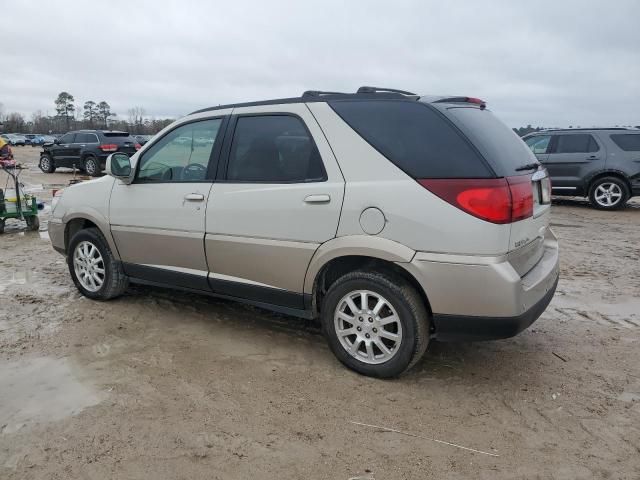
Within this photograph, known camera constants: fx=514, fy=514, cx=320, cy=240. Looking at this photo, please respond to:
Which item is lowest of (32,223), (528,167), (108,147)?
(32,223)

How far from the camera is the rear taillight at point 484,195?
2.90 m

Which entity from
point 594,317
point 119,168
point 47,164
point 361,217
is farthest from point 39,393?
point 47,164

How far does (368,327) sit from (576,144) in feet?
33.7

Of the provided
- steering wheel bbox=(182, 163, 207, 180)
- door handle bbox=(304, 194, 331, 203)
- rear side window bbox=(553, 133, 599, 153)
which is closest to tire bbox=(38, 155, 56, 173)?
rear side window bbox=(553, 133, 599, 153)

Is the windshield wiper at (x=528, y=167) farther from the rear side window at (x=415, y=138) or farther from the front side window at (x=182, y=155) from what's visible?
the front side window at (x=182, y=155)

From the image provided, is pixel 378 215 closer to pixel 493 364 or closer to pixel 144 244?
pixel 493 364

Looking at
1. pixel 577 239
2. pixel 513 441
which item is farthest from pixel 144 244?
pixel 577 239

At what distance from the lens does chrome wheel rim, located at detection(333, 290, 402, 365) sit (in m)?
3.24

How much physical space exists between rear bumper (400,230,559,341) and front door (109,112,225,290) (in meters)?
1.80

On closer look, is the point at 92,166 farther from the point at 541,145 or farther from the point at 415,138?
the point at 415,138

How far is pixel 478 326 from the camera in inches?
119

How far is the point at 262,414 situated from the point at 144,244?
2.06 m

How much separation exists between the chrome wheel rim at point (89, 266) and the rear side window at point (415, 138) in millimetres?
2809

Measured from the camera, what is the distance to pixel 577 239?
7.95 m
